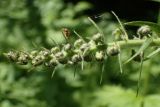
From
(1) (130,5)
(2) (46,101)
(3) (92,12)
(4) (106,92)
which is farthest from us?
(1) (130,5)

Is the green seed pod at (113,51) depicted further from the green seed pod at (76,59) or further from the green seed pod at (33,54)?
the green seed pod at (33,54)

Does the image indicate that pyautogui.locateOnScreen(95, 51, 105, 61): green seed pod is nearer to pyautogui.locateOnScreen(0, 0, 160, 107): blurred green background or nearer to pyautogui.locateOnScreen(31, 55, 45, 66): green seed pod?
pyautogui.locateOnScreen(31, 55, 45, 66): green seed pod

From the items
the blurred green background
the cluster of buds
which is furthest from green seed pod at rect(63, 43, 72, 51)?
the blurred green background

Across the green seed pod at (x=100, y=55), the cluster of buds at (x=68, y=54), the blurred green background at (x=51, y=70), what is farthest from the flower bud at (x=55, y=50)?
the blurred green background at (x=51, y=70)

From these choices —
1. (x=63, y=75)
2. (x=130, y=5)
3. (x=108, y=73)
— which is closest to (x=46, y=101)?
(x=63, y=75)

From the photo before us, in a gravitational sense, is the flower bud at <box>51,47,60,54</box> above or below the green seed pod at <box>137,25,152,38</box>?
below

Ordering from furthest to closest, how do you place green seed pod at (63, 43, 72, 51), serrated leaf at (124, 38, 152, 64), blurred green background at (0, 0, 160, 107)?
blurred green background at (0, 0, 160, 107) < green seed pod at (63, 43, 72, 51) < serrated leaf at (124, 38, 152, 64)

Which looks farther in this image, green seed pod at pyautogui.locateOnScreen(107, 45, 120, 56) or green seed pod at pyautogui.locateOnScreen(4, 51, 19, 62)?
green seed pod at pyautogui.locateOnScreen(4, 51, 19, 62)

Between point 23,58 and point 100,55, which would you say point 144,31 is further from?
point 23,58

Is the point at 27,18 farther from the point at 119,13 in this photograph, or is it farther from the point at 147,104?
the point at 119,13
